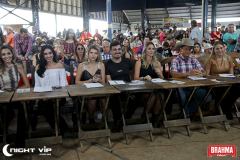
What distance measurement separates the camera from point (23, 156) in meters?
2.62

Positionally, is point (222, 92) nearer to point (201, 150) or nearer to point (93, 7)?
point (201, 150)

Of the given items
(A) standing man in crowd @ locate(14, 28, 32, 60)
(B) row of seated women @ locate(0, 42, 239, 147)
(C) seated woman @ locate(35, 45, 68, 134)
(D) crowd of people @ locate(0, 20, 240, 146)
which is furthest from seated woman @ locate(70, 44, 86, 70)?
(A) standing man in crowd @ locate(14, 28, 32, 60)

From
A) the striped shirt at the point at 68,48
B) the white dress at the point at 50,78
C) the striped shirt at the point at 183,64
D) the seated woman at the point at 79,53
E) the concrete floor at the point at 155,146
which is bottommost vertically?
the concrete floor at the point at 155,146

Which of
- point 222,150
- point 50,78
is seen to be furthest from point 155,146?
point 50,78

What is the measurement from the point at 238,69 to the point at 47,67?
3973 mm

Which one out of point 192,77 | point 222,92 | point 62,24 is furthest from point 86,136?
point 62,24

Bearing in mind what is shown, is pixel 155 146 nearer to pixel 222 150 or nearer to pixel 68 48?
pixel 222 150

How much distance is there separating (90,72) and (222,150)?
2146 millimetres

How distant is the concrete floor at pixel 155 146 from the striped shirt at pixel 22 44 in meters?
3.98

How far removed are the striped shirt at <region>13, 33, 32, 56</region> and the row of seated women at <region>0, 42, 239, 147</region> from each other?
10.6 ft

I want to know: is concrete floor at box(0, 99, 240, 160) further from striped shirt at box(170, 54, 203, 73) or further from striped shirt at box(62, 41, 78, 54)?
striped shirt at box(62, 41, 78, 54)

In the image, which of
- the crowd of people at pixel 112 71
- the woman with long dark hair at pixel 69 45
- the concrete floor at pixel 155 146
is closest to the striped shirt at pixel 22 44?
the woman with long dark hair at pixel 69 45

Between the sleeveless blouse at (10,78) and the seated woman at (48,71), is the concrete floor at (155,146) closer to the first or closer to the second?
the seated woman at (48,71)

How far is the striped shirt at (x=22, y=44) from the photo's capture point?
246 inches
